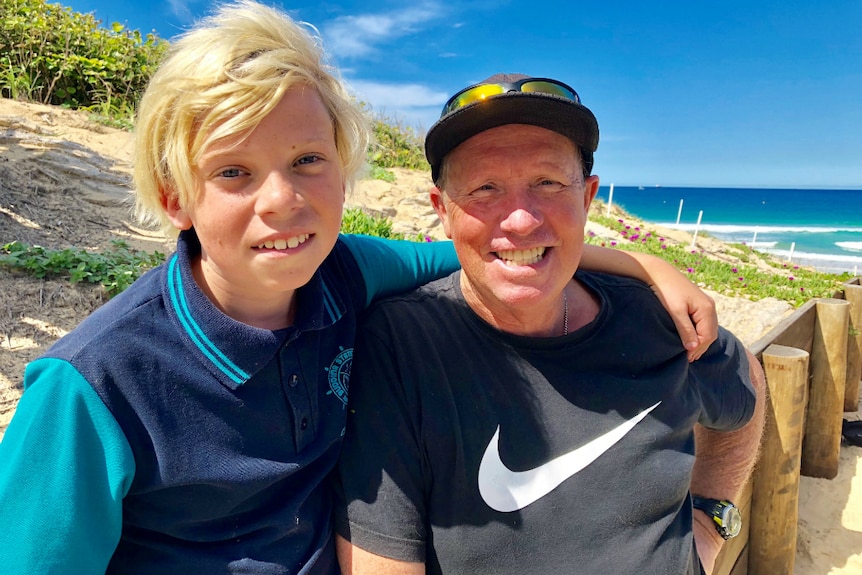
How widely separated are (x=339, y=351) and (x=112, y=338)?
0.61 meters

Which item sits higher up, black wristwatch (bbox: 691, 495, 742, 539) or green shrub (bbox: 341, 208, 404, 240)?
green shrub (bbox: 341, 208, 404, 240)

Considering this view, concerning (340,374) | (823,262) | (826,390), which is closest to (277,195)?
(340,374)

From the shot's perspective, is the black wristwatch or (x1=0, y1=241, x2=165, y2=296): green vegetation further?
(x1=0, y1=241, x2=165, y2=296): green vegetation

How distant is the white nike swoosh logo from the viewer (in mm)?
1610

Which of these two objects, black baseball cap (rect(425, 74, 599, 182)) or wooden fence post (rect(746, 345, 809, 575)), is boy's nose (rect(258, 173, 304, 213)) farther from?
wooden fence post (rect(746, 345, 809, 575))

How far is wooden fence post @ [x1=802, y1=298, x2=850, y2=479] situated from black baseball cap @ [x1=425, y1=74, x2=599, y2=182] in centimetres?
389

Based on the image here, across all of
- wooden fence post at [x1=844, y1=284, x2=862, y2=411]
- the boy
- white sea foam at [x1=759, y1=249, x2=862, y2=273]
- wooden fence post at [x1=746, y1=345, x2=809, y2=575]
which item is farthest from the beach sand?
white sea foam at [x1=759, y1=249, x2=862, y2=273]

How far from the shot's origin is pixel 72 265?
3.65 m

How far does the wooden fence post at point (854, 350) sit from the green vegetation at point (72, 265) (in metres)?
6.69

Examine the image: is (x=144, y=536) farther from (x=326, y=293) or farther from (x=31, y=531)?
(x=326, y=293)

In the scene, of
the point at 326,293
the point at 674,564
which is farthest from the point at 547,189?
the point at 674,564

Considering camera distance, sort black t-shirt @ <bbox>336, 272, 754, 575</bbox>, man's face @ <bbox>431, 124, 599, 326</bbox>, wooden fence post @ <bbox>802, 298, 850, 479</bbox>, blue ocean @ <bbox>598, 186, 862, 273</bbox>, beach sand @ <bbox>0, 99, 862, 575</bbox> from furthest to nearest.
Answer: blue ocean @ <bbox>598, 186, 862, 273</bbox>, wooden fence post @ <bbox>802, 298, 850, 479</bbox>, beach sand @ <bbox>0, 99, 862, 575</bbox>, man's face @ <bbox>431, 124, 599, 326</bbox>, black t-shirt @ <bbox>336, 272, 754, 575</bbox>

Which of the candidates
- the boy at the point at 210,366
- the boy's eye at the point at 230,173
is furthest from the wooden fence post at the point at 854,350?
the boy's eye at the point at 230,173

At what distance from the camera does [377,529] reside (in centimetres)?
151
